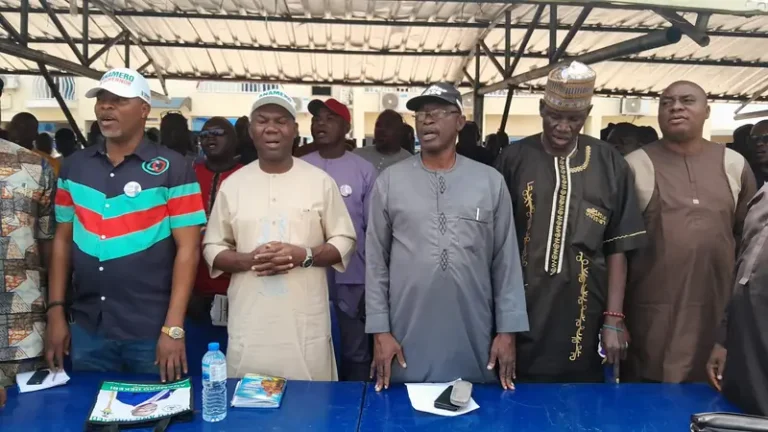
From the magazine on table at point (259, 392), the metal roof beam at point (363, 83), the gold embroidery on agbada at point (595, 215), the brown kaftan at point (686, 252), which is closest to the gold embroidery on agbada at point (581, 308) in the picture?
the gold embroidery on agbada at point (595, 215)

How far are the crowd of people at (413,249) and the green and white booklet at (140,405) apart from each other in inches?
4.7

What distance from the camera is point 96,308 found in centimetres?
228

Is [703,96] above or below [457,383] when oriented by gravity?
above

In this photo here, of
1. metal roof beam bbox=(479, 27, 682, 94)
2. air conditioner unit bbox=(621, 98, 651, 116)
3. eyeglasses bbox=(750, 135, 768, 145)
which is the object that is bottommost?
eyeglasses bbox=(750, 135, 768, 145)

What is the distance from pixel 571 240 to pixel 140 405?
5.94 ft

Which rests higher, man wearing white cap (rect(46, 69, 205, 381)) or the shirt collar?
the shirt collar

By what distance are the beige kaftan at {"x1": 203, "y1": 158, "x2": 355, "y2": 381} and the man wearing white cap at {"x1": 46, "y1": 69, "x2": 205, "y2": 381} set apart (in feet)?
0.51

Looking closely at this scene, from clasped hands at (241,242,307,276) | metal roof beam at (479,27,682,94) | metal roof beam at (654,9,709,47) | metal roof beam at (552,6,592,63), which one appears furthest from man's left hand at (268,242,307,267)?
metal roof beam at (552,6,592,63)

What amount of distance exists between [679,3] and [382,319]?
1.79 m

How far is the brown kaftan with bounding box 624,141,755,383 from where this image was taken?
2590 millimetres

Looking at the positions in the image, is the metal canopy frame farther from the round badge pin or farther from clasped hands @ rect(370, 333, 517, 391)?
the round badge pin

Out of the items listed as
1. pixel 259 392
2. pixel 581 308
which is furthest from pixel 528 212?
pixel 259 392

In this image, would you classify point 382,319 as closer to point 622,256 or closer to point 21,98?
point 622,256

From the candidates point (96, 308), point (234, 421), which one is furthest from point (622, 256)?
point (96, 308)
